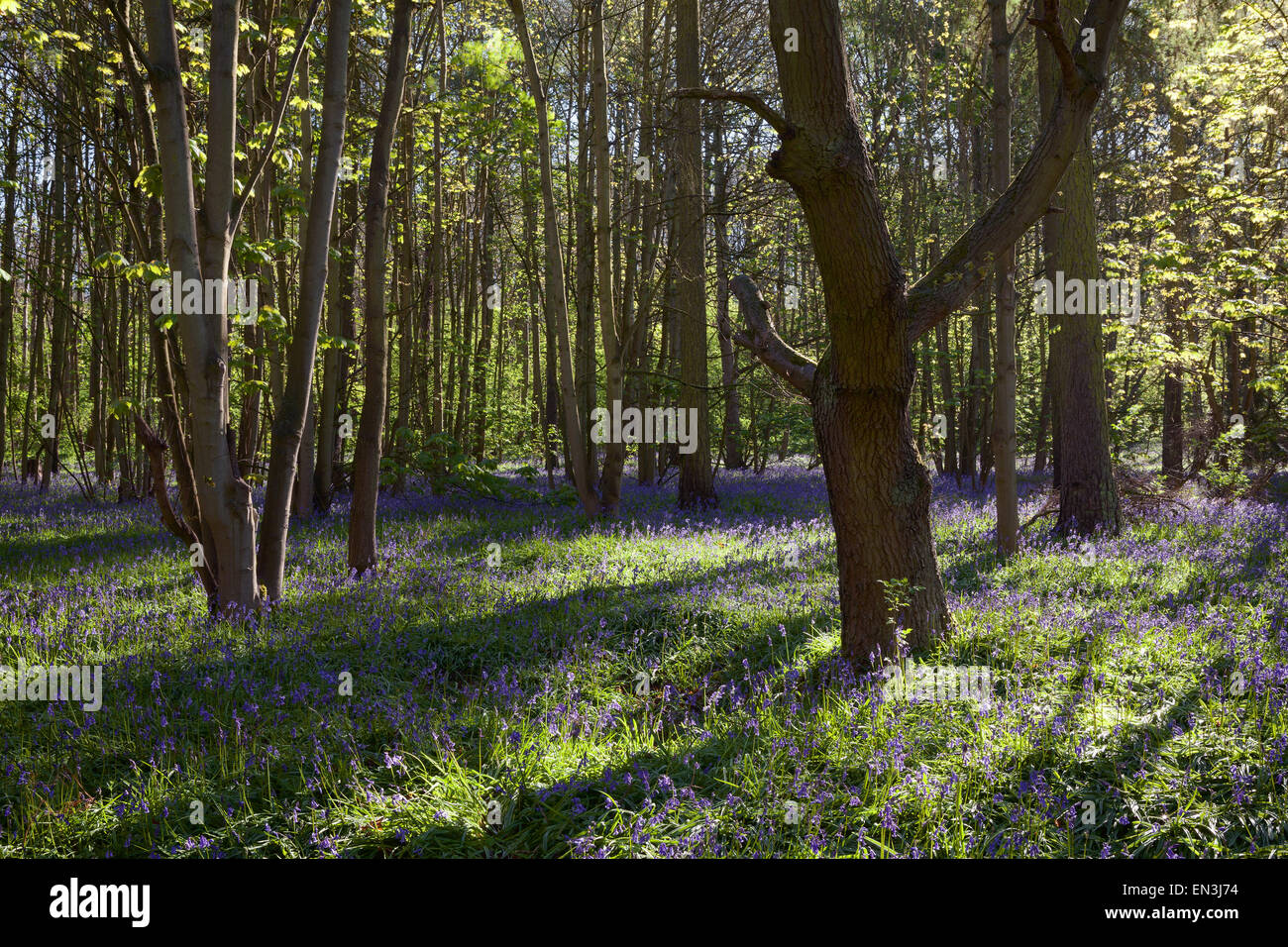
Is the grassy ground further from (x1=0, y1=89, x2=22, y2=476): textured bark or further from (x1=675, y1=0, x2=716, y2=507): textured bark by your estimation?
(x1=0, y1=89, x2=22, y2=476): textured bark

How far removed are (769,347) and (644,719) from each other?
8.37ft

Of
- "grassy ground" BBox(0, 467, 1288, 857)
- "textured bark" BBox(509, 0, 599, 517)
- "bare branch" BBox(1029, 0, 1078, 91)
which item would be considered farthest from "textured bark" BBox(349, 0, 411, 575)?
"bare branch" BBox(1029, 0, 1078, 91)

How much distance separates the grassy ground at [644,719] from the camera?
337 centimetres

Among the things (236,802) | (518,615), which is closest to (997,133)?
(518,615)

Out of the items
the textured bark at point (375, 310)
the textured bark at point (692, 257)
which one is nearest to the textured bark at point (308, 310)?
the textured bark at point (375, 310)

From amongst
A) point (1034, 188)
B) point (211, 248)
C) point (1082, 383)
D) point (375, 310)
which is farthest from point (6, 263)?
point (1082, 383)

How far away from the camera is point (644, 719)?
463 cm

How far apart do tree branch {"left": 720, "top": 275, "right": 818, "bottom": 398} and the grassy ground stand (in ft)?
6.00

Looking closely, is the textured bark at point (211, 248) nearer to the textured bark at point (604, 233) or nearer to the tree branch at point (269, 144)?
the tree branch at point (269, 144)

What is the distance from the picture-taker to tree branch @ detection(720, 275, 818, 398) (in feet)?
17.7

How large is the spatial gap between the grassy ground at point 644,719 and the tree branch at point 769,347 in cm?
183

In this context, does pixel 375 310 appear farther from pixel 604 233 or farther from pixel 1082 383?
pixel 1082 383
